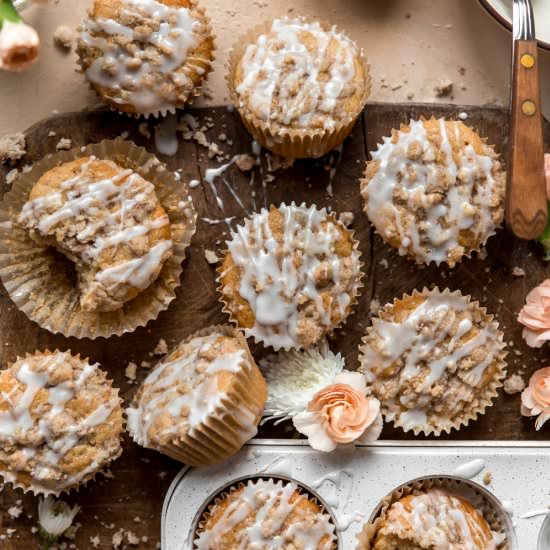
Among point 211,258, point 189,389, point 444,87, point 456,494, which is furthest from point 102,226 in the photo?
point 456,494

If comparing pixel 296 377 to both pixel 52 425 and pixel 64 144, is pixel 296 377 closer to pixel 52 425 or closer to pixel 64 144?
pixel 52 425

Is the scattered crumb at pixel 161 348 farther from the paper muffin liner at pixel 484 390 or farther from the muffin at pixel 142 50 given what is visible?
the muffin at pixel 142 50

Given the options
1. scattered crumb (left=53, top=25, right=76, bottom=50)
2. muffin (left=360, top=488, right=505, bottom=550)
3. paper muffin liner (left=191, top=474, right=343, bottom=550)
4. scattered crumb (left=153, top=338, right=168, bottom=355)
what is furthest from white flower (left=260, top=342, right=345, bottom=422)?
scattered crumb (left=53, top=25, right=76, bottom=50)

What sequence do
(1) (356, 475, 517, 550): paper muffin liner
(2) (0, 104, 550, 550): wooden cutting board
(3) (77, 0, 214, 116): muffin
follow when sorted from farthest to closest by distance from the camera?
(2) (0, 104, 550, 550): wooden cutting board < (1) (356, 475, 517, 550): paper muffin liner < (3) (77, 0, 214, 116): muffin

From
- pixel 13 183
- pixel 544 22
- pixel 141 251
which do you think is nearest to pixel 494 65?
pixel 544 22

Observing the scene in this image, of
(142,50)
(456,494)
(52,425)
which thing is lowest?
(456,494)

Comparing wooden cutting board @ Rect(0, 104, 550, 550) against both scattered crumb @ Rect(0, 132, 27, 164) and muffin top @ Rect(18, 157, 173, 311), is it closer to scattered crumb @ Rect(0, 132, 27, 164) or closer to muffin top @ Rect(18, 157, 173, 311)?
scattered crumb @ Rect(0, 132, 27, 164)

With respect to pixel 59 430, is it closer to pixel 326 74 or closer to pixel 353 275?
pixel 353 275
